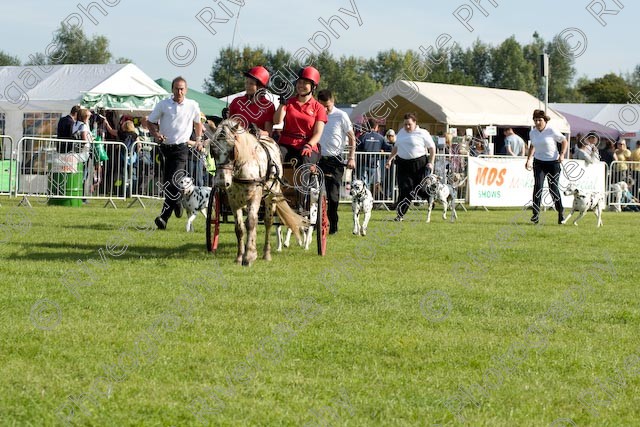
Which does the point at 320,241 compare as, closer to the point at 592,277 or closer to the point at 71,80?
the point at 592,277

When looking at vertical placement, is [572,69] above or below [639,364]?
above

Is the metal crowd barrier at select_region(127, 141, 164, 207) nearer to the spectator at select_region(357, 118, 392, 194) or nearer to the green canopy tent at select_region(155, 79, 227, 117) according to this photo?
the spectator at select_region(357, 118, 392, 194)

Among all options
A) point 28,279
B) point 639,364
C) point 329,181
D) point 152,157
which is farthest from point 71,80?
point 639,364

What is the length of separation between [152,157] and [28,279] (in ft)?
48.8

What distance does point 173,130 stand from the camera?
15875 millimetres

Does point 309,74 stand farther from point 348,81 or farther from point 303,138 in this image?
point 348,81

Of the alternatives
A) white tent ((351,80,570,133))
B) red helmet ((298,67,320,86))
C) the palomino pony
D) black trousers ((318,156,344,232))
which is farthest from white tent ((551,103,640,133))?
the palomino pony

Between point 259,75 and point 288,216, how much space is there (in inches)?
65.7

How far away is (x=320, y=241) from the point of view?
12.6m

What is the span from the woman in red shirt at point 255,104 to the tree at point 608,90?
87790mm

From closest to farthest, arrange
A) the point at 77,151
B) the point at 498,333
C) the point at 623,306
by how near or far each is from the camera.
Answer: the point at 498,333 < the point at 623,306 < the point at 77,151

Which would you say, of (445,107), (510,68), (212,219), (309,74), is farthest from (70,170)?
(510,68)

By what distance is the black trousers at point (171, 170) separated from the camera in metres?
16.0

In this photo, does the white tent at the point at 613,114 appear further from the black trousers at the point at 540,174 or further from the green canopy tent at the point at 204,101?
the black trousers at the point at 540,174
